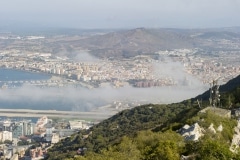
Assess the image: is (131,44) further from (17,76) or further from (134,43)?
(17,76)

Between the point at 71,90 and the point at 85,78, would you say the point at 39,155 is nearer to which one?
the point at 71,90

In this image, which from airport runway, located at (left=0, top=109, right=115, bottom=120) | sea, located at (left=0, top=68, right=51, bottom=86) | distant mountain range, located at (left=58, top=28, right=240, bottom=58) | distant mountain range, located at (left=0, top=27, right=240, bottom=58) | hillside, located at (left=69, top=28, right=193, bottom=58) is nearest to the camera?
airport runway, located at (left=0, top=109, right=115, bottom=120)

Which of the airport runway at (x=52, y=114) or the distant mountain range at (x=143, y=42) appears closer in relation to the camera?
the airport runway at (x=52, y=114)

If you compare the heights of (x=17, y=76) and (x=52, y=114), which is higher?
(x=52, y=114)

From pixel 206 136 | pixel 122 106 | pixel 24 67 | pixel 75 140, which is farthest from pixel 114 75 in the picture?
pixel 206 136

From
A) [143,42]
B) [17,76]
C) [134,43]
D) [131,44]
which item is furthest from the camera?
[143,42]

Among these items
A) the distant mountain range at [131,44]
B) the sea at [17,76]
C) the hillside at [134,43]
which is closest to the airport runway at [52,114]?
the sea at [17,76]

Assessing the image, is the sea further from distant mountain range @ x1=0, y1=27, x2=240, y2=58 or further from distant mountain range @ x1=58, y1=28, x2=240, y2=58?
distant mountain range @ x1=58, y1=28, x2=240, y2=58

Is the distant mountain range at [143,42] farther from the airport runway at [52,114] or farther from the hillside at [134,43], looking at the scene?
the airport runway at [52,114]

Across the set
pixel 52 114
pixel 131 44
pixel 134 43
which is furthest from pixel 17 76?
pixel 134 43

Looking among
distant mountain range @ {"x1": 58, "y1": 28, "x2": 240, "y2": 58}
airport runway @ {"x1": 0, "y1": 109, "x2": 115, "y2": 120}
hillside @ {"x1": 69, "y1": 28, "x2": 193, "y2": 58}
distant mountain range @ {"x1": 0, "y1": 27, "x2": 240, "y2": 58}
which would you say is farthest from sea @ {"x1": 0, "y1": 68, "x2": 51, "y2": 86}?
distant mountain range @ {"x1": 58, "y1": 28, "x2": 240, "y2": 58}

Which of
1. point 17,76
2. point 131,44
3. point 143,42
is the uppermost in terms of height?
point 143,42
